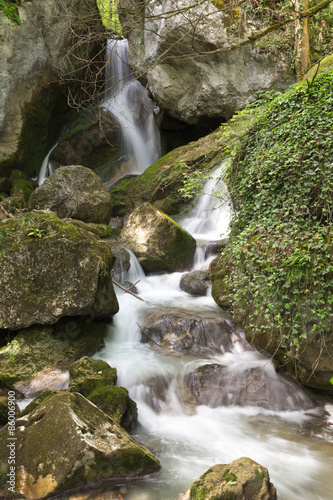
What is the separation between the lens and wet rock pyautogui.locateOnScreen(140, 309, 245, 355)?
5688 millimetres

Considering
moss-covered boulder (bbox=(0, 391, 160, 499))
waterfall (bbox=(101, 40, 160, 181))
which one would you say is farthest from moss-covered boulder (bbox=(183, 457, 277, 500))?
waterfall (bbox=(101, 40, 160, 181))

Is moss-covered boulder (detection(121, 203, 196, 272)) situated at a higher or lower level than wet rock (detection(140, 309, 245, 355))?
higher

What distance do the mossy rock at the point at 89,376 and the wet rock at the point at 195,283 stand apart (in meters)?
3.35

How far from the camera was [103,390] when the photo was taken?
405 centimetres

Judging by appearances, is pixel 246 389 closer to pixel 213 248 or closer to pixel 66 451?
pixel 66 451

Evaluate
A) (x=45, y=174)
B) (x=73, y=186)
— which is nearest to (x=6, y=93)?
(x=45, y=174)

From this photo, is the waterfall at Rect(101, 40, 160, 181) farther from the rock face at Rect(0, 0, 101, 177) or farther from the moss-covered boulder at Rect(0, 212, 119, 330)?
the moss-covered boulder at Rect(0, 212, 119, 330)

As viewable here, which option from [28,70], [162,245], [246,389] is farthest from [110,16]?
[28,70]

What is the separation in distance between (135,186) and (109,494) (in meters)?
10.5

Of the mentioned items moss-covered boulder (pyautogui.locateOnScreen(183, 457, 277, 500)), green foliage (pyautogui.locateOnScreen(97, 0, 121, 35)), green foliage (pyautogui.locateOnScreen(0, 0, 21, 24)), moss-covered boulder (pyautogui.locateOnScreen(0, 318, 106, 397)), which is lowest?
moss-covered boulder (pyautogui.locateOnScreen(183, 457, 277, 500))

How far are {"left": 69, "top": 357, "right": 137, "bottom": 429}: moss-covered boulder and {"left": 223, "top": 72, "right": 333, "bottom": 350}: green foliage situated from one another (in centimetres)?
174

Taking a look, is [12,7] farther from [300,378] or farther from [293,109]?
[300,378]

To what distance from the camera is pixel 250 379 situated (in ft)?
15.7

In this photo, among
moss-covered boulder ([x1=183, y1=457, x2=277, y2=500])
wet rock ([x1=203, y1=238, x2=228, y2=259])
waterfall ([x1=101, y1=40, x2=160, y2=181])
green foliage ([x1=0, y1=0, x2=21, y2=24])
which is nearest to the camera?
moss-covered boulder ([x1=183, y1=457, x2=277, y2=500])
